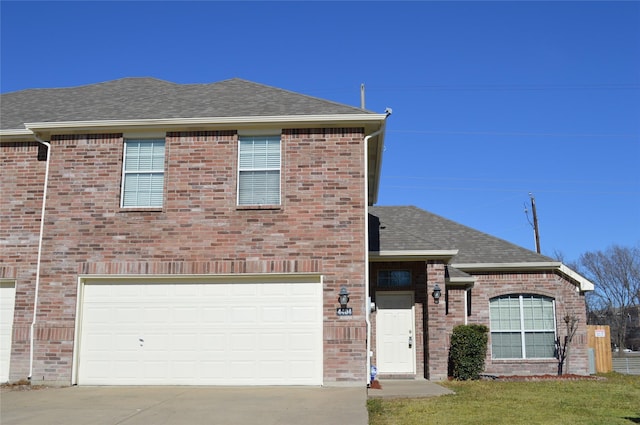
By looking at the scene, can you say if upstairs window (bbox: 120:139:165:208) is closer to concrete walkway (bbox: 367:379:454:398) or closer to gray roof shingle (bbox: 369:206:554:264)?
gray roof shingle (bbox: 369:206:554:264)

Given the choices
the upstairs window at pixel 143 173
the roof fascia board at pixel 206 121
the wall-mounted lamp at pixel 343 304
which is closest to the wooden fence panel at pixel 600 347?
the wall-mounted lamp at pixel 343 304

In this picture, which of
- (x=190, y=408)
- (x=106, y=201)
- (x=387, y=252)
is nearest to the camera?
(x=190, y=408)

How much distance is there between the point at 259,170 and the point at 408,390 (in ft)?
17.6

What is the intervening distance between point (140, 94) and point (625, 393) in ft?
42.7

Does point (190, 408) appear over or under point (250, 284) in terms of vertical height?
under

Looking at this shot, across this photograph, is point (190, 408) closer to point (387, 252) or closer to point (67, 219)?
point (67, 219)

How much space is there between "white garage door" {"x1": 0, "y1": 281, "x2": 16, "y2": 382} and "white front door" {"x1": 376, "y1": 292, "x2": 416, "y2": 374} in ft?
27.2

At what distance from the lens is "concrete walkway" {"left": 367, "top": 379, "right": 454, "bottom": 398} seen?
12.0 metres

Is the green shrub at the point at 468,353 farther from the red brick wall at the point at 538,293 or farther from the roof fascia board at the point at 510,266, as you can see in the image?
the roof fascia board at the point at 510,266

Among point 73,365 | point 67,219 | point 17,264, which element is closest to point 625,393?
point 73,365

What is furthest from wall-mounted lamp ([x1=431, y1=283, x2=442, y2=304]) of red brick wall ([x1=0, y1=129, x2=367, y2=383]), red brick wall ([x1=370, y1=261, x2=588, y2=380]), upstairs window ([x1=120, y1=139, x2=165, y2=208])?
upstairs window ([x1=120, y1=139, x2=165, y2=208])

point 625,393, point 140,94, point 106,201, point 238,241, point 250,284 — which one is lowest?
point 625,393

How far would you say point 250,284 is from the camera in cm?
1291

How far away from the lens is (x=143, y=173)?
13.5 metres
